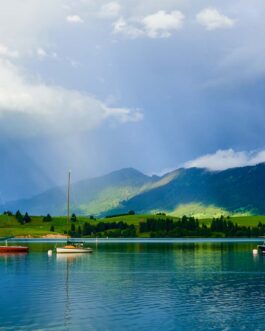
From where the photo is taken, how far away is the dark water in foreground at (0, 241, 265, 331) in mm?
61812

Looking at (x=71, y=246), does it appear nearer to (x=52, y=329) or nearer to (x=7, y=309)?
(x=7, y=309)

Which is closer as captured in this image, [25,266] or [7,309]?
[7,309]

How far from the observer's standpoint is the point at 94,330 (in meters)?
57.8

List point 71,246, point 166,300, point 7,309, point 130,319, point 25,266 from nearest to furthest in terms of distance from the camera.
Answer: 1. point 130,319
2. point 7,309
3. point 166,300
4. point 25,266
5. point 71,246

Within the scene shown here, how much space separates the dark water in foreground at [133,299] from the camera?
61.8 meters

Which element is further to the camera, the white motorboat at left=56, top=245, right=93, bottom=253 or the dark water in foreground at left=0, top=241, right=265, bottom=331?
the white motorboat at left=56, top=245, right=93, bottom=253

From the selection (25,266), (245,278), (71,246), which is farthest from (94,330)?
(71,246)

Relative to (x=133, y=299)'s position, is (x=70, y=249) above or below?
above

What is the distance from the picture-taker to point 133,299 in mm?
78000

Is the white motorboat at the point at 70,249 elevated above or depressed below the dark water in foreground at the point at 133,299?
above

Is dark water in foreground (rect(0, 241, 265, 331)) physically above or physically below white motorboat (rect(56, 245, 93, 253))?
below

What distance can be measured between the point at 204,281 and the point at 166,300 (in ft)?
82.3

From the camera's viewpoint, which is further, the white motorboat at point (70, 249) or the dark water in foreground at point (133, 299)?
the white motorboat at point (70, 249)

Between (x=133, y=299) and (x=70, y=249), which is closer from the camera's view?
(x=133, y=299)
